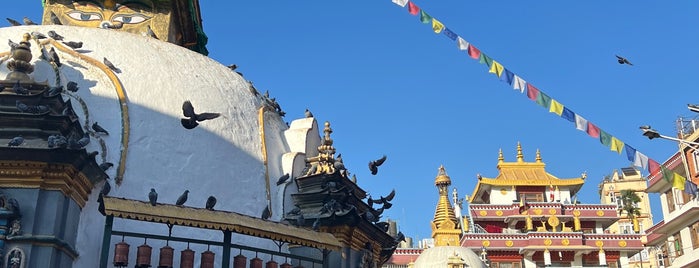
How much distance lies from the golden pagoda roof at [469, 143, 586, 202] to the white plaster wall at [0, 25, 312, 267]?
125 ft

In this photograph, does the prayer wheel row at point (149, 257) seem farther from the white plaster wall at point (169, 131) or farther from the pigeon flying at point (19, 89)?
the pigeon flying at point (19, 89)

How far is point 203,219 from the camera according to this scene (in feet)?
32.5

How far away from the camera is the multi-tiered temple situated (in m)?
43.8

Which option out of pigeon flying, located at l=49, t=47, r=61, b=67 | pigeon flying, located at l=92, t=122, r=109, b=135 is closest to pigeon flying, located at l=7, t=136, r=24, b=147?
pigeon flying, located at l=92, t=122, r=109, b=135

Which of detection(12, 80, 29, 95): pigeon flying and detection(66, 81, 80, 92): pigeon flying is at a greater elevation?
detection(66, 81, 80, 92): pigeon flying

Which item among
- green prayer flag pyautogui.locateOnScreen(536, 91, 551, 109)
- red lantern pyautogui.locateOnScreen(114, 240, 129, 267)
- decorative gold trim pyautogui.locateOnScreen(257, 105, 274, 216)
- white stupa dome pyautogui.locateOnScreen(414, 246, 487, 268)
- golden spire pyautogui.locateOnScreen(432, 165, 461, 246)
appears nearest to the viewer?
red lantern pyautogui.locateOnScreen(114, 240, 129, 267)

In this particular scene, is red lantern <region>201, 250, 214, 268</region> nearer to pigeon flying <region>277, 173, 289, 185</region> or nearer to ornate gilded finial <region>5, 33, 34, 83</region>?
pigeon flying <region>277, 173, 289, 185</region>

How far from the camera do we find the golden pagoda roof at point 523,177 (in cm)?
5038

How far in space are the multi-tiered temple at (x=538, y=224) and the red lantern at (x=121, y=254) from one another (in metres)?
34.3

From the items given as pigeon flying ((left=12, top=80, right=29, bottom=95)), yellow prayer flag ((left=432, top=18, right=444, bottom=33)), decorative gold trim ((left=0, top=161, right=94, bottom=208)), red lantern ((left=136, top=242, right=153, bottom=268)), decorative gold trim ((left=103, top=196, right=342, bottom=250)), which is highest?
yellow prayer flag ((left=432, top=18, right=444, bottom=33))

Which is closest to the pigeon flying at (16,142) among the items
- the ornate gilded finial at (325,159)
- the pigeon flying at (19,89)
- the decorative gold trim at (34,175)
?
the decorative gold trim at (34,175)

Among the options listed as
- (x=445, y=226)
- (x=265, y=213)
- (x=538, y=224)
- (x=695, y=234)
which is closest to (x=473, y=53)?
(x=265, y=213)

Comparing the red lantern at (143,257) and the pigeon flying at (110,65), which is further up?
the pigeon flying at (110,65)

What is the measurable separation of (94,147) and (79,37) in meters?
3.18
